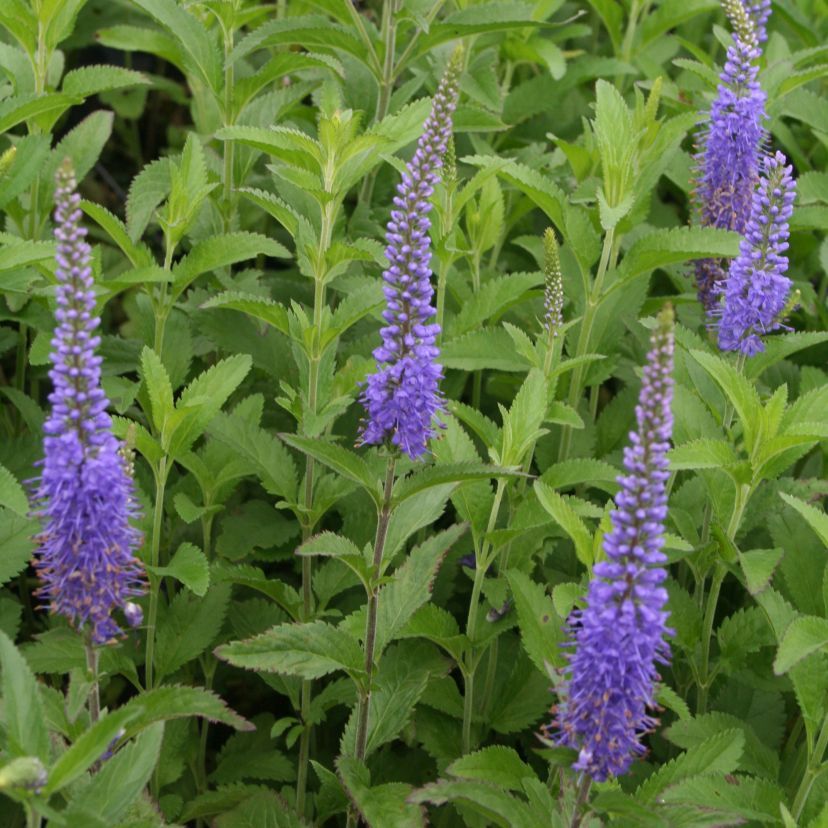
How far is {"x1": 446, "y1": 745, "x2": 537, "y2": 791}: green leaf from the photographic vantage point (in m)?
3.01

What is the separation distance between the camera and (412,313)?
2875 mm

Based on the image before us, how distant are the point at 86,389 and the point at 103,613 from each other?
57 centimetres

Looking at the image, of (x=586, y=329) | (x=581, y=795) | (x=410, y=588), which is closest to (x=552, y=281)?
(x=586, y=329)

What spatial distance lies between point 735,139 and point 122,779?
2971 mm

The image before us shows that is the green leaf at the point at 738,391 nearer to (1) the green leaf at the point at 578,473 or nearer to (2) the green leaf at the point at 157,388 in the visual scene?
(1) the green leaf at the point at 578,473

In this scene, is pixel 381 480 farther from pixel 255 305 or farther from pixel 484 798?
pixel 484 798

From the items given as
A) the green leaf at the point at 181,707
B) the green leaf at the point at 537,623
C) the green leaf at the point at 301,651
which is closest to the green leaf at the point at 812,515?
the green leaf at the point at 537,623

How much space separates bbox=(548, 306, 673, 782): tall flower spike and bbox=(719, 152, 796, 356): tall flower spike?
142 cm

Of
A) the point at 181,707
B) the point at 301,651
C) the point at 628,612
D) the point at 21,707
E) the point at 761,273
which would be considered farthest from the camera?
the point at 761,273

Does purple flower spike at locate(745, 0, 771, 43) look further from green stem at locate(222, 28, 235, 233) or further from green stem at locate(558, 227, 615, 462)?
green stem at locate(222, 28, 235, 233)

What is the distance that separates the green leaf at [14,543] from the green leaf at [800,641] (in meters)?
2.17

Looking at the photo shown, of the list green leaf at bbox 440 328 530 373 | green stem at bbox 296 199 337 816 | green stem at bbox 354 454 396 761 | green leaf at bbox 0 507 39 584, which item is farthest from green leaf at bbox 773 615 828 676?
green leaf at bbox 0 507 39 584

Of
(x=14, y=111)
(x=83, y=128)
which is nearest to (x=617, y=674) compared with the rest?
(x=14, y=111)

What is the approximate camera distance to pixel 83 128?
4527 millimetres
